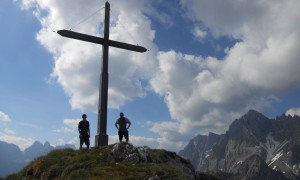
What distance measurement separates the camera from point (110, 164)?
2053cm

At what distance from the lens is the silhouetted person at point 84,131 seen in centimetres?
2628

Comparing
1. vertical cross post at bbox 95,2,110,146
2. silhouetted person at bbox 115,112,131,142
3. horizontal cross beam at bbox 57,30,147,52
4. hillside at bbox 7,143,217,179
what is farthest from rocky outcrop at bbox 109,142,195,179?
horizontal cross beam at bbox 57,30,147,52

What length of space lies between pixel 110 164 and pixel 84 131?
20.6ft

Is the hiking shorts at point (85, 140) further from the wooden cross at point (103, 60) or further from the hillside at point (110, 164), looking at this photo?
the hillside at point (110, 164)

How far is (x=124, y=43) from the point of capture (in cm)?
3077

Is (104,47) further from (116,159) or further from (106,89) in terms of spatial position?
(116,159)

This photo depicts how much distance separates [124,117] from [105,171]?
8.03 meters

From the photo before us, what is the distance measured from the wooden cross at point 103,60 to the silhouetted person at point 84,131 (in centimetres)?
135

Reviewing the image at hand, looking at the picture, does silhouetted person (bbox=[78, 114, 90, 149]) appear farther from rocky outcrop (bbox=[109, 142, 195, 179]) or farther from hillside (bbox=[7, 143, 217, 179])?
rocky outcrop (bbox=[109, 142, 195, 179])

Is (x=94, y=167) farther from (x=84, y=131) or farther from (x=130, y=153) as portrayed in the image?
(x=84, y=131)

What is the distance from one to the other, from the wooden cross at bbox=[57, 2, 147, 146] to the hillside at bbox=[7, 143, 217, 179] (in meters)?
4.75

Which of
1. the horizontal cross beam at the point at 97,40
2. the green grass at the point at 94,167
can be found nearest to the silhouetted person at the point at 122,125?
the green grass at the point at 94,167

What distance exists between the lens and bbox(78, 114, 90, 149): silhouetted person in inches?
1035

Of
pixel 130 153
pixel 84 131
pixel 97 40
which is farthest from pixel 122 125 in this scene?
pixel 97 40
